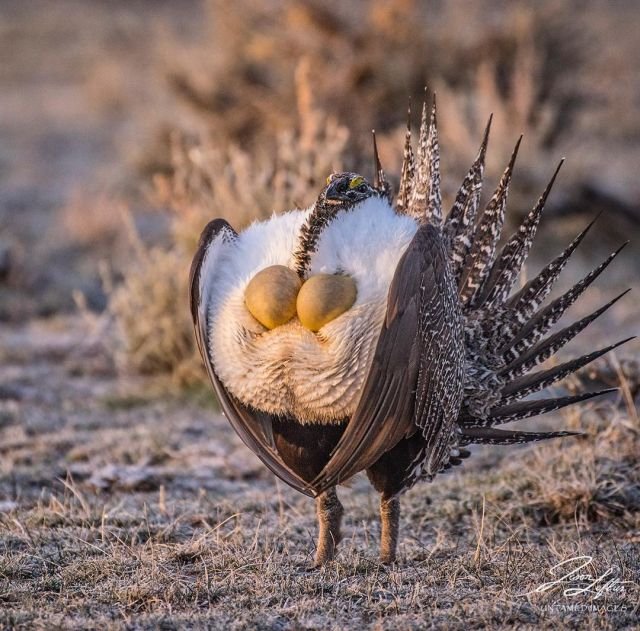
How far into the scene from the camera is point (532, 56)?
9.59 meters

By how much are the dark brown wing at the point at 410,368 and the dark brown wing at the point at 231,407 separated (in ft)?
0.45

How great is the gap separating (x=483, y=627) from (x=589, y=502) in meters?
1.29

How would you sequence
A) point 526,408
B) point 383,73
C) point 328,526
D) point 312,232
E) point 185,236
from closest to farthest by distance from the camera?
point 312,232, point 328,526, point 526,408, point 185,236, point 383,73

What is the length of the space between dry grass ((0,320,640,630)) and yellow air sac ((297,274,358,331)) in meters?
0.70

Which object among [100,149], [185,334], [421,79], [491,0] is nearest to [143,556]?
[185,334]

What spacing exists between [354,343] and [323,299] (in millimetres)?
134

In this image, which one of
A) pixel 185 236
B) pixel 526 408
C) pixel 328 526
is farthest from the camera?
pixel 185 236

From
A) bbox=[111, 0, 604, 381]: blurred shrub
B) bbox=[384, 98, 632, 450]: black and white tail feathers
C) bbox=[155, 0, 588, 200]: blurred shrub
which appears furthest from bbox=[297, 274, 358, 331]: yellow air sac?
bbox=[155, 0, 588, 200]: blurred shrub

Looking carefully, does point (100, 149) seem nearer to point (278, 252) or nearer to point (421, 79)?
point (421, 79)

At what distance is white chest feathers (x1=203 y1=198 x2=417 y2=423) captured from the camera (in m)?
2.65

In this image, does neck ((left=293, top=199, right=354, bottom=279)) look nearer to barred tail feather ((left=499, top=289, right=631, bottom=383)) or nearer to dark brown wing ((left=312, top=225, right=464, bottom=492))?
dark brown wing ((left=312, top=225, right=464, bottom=492))

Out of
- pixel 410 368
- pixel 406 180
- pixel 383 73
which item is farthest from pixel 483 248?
pixel 383 73

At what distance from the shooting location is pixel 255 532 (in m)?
3.30

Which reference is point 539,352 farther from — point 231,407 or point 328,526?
point 231,407
